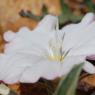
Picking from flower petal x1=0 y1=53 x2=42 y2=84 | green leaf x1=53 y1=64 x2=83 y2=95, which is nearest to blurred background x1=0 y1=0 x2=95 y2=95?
flower petal x1=0 y1=53 x2=42 y2=84

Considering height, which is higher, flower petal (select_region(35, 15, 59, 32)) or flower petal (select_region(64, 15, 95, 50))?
flower petal (select_region(64, 15, 95, 50))

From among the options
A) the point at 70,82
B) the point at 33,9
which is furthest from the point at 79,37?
the point at 33,9

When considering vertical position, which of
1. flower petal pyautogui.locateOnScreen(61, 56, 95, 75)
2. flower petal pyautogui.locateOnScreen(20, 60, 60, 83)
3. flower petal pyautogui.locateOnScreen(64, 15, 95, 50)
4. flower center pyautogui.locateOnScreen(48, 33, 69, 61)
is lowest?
flower center pyautogui.locateOnScreen(48, 33, 69, 61)

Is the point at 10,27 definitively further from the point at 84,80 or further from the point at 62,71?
the point at 62,71

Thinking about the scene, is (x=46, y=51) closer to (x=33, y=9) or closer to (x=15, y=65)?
(x=15, y=65)

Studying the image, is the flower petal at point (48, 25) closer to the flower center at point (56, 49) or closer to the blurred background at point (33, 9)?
the flower center at point (56, 49)

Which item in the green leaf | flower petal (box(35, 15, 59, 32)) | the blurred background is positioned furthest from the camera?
the blurred background

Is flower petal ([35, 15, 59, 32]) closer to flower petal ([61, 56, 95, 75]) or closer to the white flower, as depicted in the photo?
the white flower
